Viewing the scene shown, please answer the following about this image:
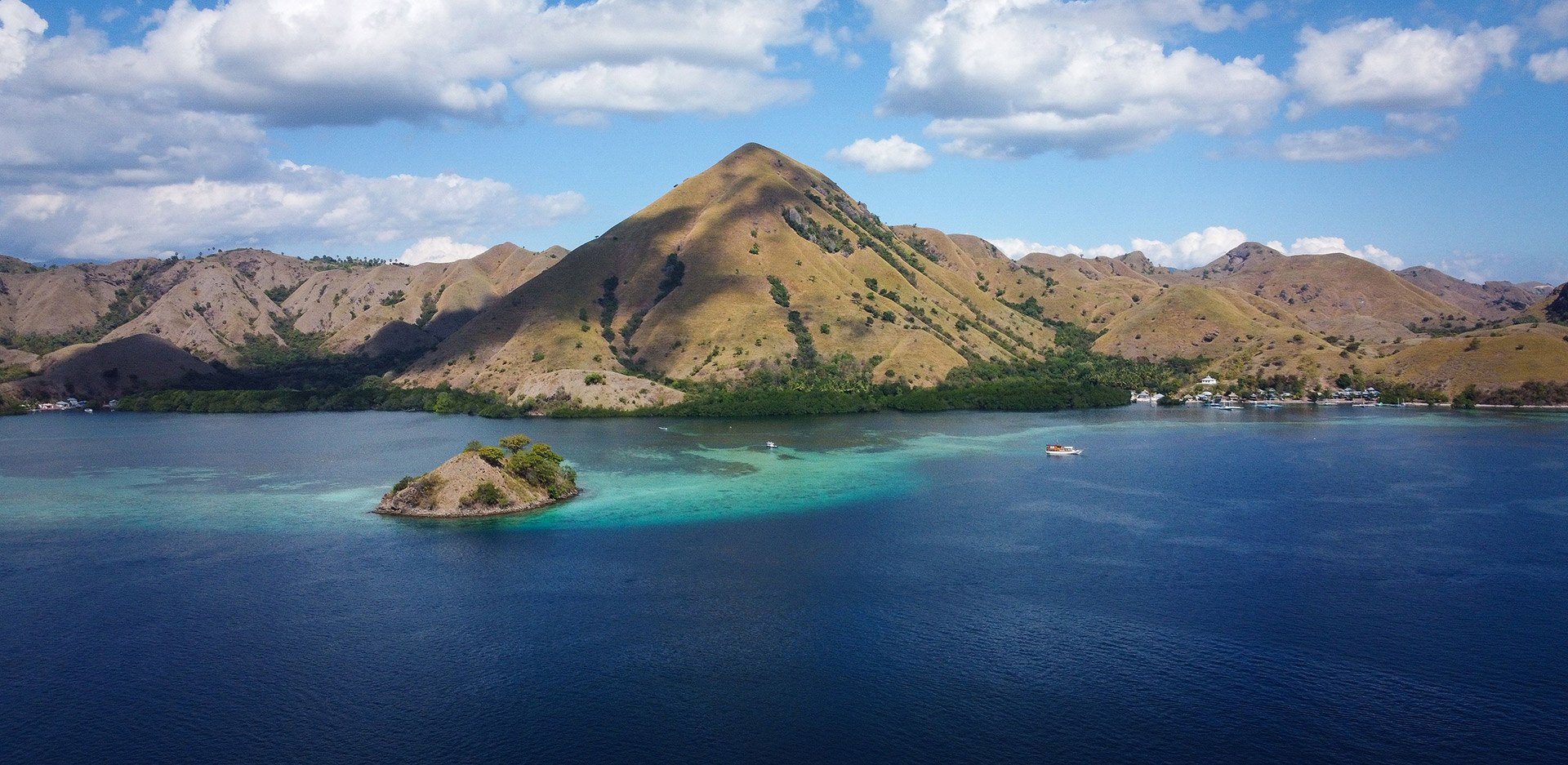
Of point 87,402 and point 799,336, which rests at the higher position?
point 799,336

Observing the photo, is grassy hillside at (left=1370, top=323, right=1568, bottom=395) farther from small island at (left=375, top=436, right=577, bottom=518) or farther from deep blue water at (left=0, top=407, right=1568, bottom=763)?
small island at (left=375, top=436, right=577, bottom=518)

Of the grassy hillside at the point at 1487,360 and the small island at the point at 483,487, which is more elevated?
the grassy hillside at the point at 1487,360

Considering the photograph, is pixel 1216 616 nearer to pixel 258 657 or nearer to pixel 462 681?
pixel 462 681

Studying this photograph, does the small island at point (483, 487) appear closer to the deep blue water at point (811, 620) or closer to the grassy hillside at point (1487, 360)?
the deep blue water at point (811, 620)

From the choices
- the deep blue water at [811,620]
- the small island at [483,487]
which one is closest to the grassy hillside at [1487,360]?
the deep blue water at [811,620]

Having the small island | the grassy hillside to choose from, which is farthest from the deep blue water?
the grassy hillside

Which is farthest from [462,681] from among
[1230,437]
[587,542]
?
[1230,437]
